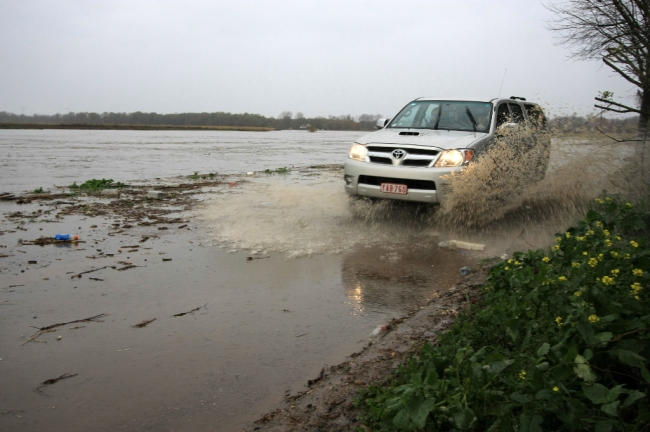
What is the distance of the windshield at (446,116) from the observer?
837 centimetres

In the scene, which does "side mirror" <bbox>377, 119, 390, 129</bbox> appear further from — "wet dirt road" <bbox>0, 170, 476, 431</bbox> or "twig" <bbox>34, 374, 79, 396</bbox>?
"twig" <bbox>34, 374, 79, 396</bbox>

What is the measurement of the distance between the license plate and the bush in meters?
4.17

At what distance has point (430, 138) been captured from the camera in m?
7.70

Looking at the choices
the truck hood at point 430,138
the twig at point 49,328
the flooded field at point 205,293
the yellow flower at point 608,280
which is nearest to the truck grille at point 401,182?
the truck hood at point 430,138

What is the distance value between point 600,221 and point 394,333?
62.4 inches

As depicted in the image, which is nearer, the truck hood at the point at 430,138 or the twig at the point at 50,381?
the twig at the point at 50,381

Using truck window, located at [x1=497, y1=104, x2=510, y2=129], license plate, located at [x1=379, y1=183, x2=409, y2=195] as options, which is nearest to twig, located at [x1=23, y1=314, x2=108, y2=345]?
license plate, located at [x1=379, y1=183, x2=409, y2=195]

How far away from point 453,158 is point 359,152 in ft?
4.66

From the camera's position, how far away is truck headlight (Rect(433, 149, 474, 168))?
7.24 m

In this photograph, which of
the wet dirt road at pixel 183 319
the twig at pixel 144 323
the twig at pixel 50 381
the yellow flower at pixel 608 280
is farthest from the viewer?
the twig at pixel 144 323

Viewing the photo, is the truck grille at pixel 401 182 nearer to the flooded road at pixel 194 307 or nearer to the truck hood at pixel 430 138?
the truck hood at pixel 430 138

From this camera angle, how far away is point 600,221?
343 cm

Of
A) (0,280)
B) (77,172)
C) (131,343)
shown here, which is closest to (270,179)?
(77,172)

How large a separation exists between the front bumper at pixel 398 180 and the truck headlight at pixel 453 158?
10 cm
